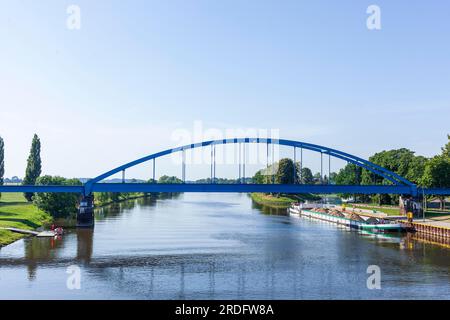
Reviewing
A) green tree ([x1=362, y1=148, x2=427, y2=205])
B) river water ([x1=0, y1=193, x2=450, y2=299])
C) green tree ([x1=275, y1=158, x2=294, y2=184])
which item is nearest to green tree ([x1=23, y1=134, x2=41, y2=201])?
river water ([x1=0, y1=193, x2=450, y2=299])

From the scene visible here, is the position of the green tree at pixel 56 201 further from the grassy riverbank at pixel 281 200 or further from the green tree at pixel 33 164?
the grassy riverbank at pixel 281 200

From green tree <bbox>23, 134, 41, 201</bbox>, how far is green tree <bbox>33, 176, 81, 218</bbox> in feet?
42.3

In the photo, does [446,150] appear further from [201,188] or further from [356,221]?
[201,188]

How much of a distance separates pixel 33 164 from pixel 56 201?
2030 centimetres

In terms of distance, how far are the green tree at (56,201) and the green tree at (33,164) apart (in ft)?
42.3

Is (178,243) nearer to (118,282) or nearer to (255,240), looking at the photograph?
(255,240)

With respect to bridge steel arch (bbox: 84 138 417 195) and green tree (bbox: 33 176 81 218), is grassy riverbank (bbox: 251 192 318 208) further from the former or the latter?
green tree (bbox: 33 176 81 218)

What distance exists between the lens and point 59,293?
30500 mm

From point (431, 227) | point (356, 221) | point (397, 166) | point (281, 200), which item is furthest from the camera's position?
point (281, 200)

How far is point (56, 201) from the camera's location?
7819cm

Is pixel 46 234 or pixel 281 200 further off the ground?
pixel 281 200

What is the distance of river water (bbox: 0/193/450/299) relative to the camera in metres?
31.5

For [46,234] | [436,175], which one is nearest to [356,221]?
[436,175]

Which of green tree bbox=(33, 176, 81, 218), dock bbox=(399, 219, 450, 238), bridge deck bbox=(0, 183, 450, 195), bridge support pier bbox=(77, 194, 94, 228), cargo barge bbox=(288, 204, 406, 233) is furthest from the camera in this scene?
green tree bbox=(33, 176, 81, 218)
